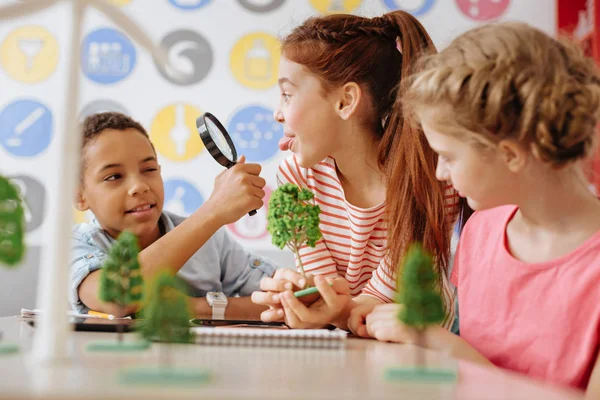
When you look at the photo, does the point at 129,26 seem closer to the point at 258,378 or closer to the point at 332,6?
the point at 258,378

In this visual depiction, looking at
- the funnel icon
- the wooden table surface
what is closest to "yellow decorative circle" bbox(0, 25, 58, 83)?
the funnel icon

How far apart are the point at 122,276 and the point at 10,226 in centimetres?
12

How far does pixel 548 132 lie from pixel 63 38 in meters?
0.59

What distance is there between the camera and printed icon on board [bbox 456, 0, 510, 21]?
279 cm

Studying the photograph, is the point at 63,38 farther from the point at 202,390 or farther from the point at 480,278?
the point at 480,278

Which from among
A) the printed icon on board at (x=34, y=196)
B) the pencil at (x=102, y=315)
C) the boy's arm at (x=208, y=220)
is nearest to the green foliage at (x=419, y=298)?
the pencil at (x=102, y=315)

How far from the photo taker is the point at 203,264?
1.77 meters

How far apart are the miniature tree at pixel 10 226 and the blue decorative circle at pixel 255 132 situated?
203 cm

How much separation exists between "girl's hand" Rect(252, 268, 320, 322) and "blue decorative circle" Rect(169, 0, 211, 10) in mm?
1908

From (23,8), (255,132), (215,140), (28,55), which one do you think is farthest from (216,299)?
(28,55)

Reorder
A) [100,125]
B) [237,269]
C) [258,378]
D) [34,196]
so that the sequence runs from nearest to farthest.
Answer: [258,378]
[100,125]
[237,269]
[34,196]

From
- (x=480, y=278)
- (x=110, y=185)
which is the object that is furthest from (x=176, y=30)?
(x=480, y=278)

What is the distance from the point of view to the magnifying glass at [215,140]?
1321mm

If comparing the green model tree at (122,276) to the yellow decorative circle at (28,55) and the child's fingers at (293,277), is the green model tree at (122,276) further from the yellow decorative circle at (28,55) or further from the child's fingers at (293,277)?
the yellow decorative circle at (28,55)
